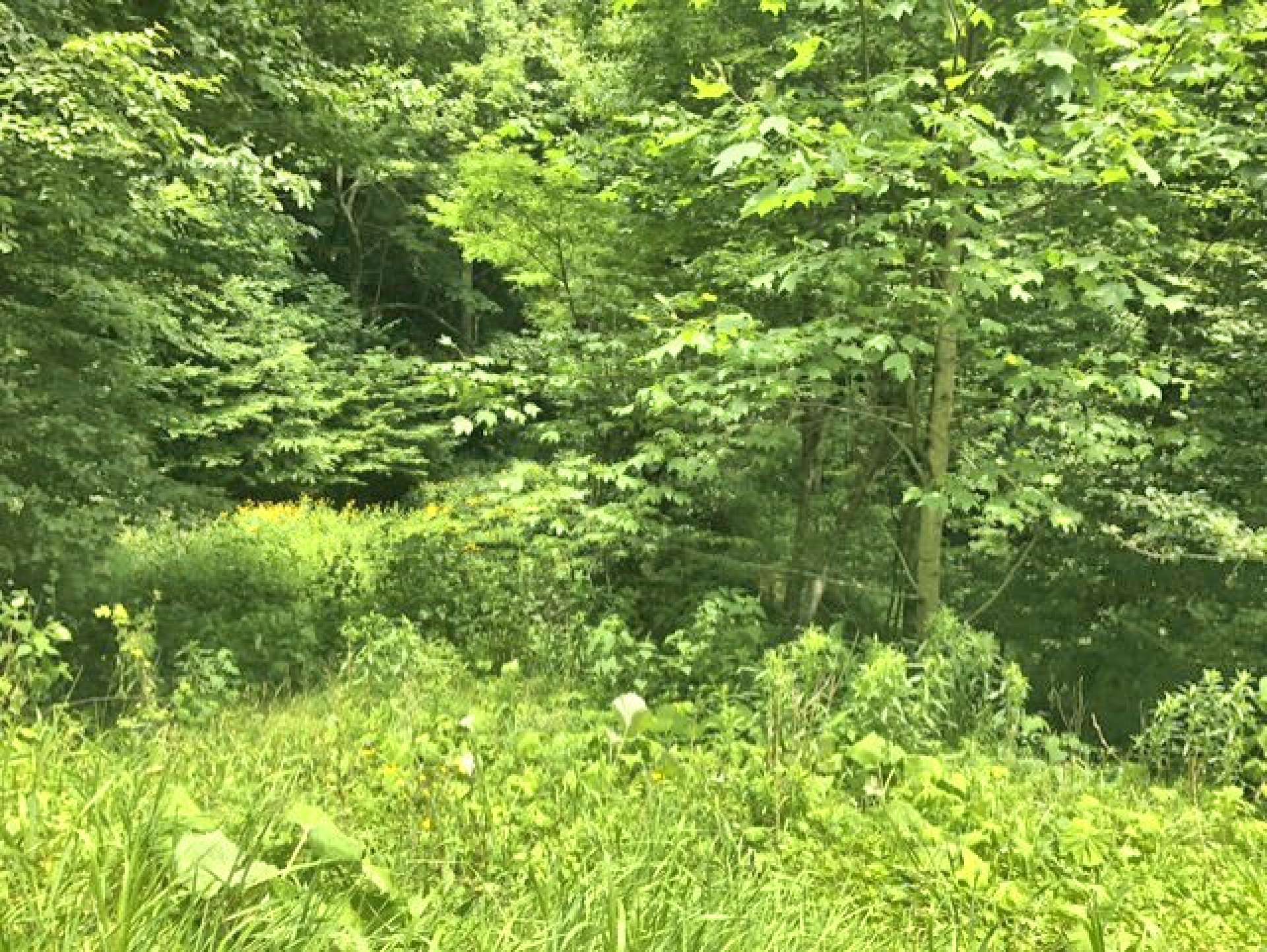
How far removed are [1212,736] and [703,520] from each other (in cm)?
338

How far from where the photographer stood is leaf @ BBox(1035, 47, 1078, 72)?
303 cm

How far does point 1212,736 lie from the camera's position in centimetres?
407

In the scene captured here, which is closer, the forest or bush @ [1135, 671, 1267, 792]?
the forest

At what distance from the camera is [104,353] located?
6168mm

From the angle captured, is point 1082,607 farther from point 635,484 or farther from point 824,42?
point 824,42

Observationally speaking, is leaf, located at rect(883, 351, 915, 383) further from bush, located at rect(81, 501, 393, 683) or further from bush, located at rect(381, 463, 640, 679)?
bush, located at rect(81, 501, 393, 683)

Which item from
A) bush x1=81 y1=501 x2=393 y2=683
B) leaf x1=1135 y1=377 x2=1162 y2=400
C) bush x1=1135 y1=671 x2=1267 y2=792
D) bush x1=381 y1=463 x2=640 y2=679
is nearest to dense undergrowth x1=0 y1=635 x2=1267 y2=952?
bush x1=1135 y1=671 x2=1267 y2=792

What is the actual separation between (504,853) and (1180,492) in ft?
14.7

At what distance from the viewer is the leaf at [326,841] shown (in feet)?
6.32

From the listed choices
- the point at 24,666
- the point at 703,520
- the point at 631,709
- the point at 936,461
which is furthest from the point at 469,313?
the point at 631,709

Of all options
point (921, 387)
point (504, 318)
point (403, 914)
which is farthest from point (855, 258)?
point (504, 318)

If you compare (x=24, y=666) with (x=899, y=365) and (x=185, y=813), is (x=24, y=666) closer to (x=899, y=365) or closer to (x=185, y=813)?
(x=185, y=813)

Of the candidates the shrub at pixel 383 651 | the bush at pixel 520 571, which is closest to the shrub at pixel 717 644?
the bush at pixel 520 571

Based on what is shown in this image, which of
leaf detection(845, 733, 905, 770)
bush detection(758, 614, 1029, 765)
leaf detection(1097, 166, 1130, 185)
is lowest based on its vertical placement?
bush detection(758, 614, 1029, 765)
